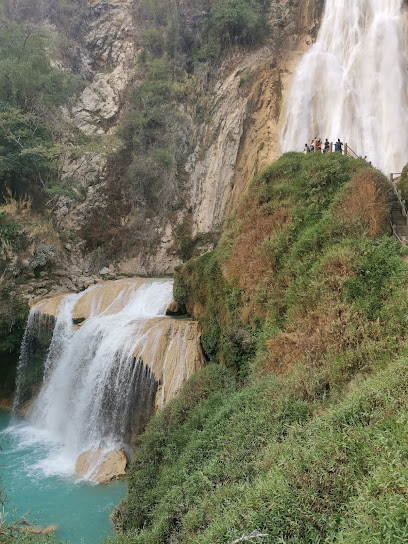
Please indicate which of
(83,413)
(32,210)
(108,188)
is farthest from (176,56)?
(83,413)

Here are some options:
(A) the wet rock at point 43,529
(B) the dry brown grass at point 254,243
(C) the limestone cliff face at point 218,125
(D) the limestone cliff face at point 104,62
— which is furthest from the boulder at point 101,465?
(D) the limestone cliff face at point 104,62

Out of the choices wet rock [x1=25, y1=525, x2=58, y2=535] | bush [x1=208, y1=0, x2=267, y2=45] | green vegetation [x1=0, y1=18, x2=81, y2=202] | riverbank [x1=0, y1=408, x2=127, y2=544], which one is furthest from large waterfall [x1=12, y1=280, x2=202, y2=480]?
bush [x1=208, y1=0, x2=267, y2=45]

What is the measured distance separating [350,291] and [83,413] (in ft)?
30.0

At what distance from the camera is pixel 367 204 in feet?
29.2

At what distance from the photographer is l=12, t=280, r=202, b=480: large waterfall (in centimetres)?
1110

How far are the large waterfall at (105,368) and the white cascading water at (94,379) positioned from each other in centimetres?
3

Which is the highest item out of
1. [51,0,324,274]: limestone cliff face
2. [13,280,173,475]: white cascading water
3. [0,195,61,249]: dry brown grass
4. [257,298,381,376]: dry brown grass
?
[51,0,324,274]: limestone cliff face

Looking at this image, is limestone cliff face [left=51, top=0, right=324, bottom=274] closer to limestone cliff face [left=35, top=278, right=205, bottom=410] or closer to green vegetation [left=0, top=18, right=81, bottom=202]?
green vegetation [left=0, top=18, right=81, bottom=202]

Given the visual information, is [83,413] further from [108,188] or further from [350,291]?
[108,188]

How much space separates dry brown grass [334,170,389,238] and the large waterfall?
229 inches

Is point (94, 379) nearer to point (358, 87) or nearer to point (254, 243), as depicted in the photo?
point (254, 243)

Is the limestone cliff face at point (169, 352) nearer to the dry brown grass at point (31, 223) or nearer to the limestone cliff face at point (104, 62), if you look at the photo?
the dry brown grass at point (31, 223)

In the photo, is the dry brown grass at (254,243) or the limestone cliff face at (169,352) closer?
the dry brown grass at (254,243)

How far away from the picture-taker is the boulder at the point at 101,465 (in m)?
10.2
